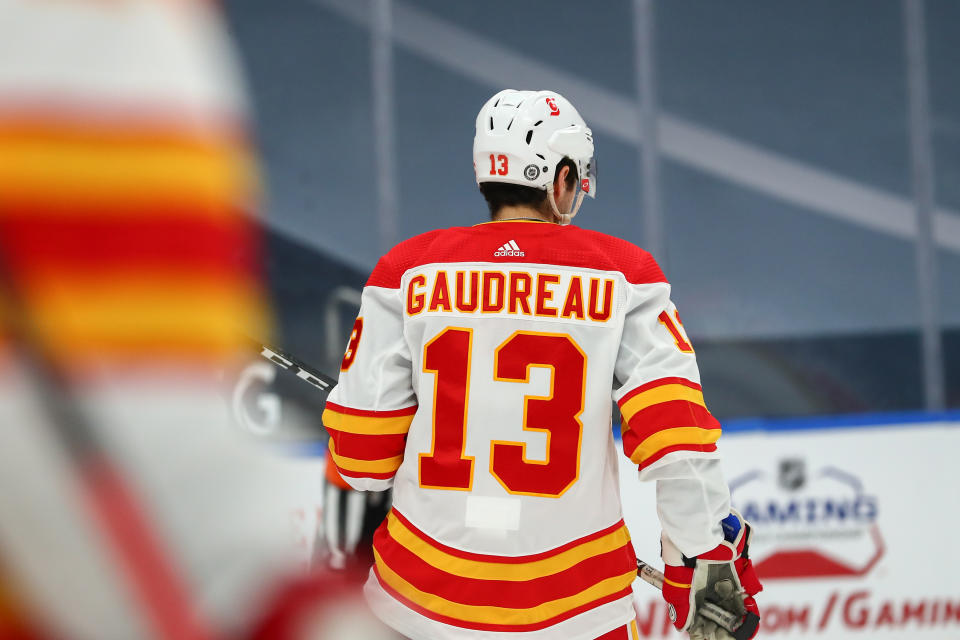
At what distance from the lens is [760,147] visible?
15.0 feet

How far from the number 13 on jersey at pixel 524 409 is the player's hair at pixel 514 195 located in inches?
10.7

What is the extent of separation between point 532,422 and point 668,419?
227 mm

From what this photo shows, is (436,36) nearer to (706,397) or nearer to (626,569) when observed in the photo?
(706,397)

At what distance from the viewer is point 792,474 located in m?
3.85

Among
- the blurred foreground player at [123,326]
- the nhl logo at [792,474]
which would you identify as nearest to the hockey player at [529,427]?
the blurred foreground player at [123,326]

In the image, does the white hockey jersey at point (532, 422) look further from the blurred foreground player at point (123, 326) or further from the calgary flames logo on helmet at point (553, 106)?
the blurred foreground player at point (123, 326)

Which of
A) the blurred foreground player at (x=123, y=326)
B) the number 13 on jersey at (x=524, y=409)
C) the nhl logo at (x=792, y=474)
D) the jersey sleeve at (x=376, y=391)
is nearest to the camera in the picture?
the blurred foreground player at (x=123, y=326)

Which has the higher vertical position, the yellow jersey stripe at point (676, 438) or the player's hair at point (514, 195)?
the player's hair at point (514, 195)

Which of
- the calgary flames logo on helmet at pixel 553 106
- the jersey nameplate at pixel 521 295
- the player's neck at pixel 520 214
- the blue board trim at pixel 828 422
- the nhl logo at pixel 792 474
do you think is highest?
the calgary flames logo on helmet at pixel 553 106

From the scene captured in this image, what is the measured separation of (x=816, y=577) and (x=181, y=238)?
378 centimetres

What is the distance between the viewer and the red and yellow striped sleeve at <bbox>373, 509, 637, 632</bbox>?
173 cm

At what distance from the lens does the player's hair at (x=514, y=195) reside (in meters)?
1.87

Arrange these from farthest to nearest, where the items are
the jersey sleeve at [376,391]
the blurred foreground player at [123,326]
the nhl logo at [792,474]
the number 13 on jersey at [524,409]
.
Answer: the nhl logo at [792,474], the jersey sleeve at [376,391], the number 13 on jersey at [524,409], the blurred foreground player at [123,326]

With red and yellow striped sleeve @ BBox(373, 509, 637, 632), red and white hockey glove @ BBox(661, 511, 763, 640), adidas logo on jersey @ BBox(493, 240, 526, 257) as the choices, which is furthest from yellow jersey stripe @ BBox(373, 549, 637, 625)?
adidas logo on jersey @ BBox(493, 240, 526, 257)
